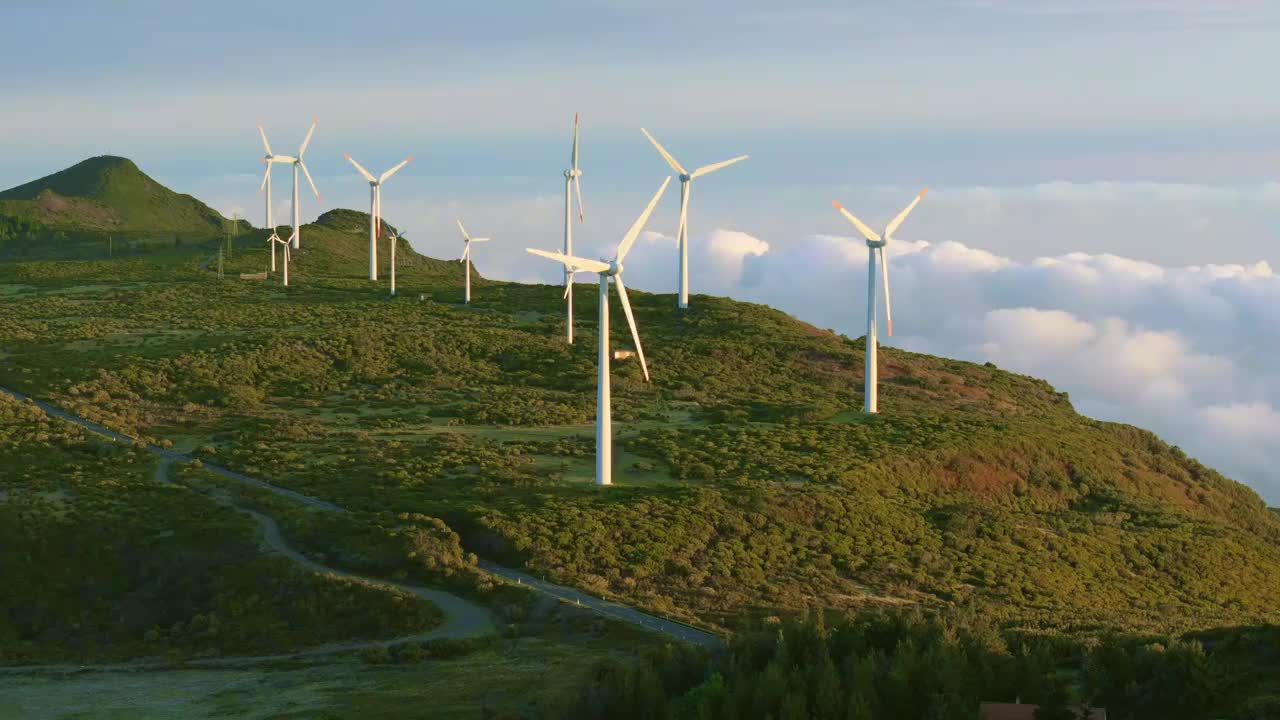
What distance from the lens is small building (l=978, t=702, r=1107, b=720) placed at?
120 feet

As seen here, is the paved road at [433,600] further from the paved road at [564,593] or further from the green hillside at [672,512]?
the green hillside at [672,512]

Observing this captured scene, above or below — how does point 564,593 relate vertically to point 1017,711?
below

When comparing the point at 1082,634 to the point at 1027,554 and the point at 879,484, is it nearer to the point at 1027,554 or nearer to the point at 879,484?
the point at 1027,554

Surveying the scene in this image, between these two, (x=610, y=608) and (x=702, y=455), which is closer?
(x=610, y=608)

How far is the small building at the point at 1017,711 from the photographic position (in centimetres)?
3669

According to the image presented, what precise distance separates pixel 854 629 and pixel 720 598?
22.0m

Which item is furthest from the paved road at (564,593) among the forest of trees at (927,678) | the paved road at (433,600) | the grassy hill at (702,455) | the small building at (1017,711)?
the small building at (1017,711)

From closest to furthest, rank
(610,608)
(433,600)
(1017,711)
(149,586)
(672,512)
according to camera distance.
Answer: (1017,711)
(610,608)
(433,600)
(149,586)
(672,512)

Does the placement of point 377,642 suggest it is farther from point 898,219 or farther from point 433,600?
point 898,219

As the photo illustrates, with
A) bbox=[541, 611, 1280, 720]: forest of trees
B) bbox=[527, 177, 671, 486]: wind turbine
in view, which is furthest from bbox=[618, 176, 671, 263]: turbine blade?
bbox=[541, 611, 1280, 720]: forest of trees

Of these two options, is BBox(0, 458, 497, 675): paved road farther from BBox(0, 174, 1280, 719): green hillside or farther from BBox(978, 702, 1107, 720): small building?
BBox(978, 702, 1107, 720): small building

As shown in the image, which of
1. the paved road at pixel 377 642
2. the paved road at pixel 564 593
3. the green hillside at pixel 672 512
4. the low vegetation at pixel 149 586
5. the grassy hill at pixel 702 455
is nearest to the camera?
the green hillside at pixel 672 512

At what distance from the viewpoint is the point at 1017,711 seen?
37.3 metres

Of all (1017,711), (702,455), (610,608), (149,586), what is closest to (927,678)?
(1017,711)
